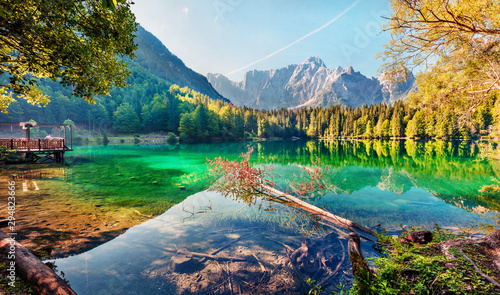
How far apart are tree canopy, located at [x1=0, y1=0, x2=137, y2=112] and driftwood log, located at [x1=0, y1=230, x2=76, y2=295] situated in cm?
421

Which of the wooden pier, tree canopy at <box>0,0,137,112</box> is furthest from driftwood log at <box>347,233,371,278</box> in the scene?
the wooden pier

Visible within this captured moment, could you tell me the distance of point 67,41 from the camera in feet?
19.2

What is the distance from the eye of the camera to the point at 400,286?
3533 millimetres

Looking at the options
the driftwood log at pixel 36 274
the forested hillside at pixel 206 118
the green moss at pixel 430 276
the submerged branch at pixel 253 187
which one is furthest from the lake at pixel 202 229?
the forested hillside at pixel 206 118

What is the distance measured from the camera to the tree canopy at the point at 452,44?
16.8 ft

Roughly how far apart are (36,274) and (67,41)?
644cm

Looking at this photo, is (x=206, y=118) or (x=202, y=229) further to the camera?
(x=206, y=118)

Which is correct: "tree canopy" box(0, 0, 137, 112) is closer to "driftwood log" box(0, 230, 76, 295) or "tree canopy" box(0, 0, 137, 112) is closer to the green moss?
"driftwood log" box(0, 230, 76, 295)

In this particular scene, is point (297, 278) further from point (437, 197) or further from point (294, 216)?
point (437, 197)

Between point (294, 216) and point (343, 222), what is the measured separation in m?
2.06

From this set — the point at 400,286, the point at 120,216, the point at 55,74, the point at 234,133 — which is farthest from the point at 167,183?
the point at 234,133

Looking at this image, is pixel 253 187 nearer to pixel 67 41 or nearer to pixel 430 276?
pixel 430 276

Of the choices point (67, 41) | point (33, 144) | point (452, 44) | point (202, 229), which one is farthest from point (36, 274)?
point (33, 144)

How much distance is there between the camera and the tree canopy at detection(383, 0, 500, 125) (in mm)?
5125
